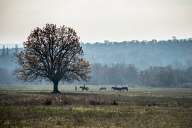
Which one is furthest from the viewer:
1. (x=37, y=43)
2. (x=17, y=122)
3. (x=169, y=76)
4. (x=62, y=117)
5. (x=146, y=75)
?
(x=146, y=75)

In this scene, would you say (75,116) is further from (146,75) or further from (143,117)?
(146,75)

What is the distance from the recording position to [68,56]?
76938mm

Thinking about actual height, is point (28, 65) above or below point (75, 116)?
above

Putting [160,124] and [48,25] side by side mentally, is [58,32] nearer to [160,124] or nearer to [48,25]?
[48,25]

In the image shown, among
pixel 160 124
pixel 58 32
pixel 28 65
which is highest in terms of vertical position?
pixel 58 32

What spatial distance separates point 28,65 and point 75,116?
140 feet

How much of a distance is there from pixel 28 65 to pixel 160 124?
4820 centimetres

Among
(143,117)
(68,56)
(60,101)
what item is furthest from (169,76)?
(143,117)

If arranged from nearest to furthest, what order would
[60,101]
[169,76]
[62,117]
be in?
[62,117] → [60,101] → [169,76]

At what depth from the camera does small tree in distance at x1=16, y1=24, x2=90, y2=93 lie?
75.5 meters

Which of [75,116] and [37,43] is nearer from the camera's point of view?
[75,116]

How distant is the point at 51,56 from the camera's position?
75938 mm

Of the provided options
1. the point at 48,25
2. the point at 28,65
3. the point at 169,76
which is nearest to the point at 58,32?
the point at 48,25

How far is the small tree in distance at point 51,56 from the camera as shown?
7550cm
